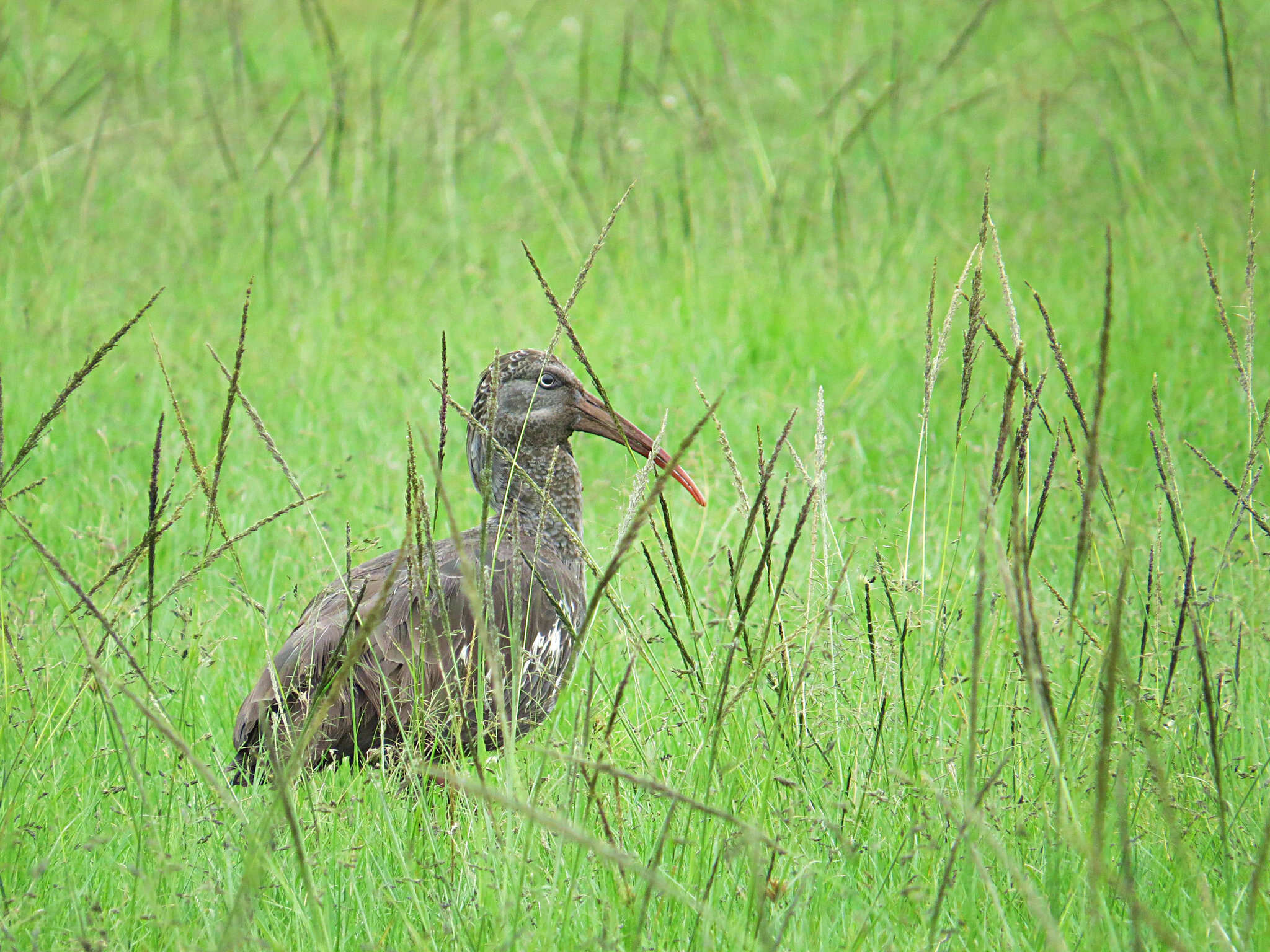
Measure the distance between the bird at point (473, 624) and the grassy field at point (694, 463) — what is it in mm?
163

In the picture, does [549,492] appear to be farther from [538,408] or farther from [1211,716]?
[1211,716]

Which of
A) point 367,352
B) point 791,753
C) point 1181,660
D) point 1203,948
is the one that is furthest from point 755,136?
point 1203,948

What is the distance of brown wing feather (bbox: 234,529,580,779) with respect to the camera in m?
3.14

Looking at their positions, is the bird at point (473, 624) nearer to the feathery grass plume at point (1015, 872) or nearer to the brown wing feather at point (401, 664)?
the brown wing feather at point (401, 664)

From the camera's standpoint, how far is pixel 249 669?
393cm

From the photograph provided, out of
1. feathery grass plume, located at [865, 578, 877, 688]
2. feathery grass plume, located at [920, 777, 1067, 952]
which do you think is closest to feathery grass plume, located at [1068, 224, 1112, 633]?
feathery grass plume, located at [920, 777, 1067, 952]

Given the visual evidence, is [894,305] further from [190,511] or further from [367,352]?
[190,511]

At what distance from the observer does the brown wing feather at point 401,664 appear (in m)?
3.14

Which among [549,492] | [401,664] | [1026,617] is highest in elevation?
[1026,617]

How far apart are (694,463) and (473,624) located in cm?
213

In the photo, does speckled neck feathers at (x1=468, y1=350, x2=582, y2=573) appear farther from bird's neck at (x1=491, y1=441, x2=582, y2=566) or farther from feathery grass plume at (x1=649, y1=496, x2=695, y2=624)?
feathery grass plume at (x1=649, y1=496, x2=695, y2=624)

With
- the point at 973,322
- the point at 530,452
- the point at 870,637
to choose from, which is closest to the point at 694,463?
the point at 530,452

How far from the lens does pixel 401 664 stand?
348 cm

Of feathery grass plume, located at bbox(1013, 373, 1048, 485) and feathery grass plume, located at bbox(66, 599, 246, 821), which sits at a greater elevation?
feathery grass plume, located at bbox(1013, 373, 1048, 485)
